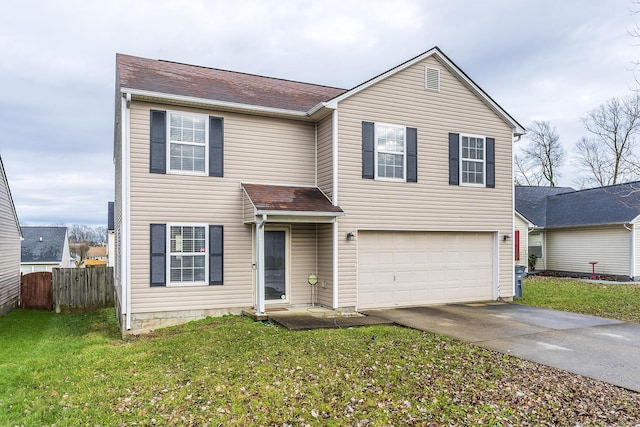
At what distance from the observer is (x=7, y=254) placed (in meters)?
15.0

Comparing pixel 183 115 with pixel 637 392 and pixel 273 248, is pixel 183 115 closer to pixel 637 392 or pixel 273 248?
pixel 273 248

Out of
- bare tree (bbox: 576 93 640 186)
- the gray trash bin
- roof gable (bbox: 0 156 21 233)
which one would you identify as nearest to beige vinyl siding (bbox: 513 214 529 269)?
the gray trash bin

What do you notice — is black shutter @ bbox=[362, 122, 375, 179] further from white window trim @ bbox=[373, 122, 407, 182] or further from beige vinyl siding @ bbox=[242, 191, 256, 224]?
beige vinyl siding @ bbox=[242, 191, 256, 224]

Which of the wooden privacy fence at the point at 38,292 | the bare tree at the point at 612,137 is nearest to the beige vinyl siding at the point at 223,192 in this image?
the wooden privacy fence at the point at 38,292

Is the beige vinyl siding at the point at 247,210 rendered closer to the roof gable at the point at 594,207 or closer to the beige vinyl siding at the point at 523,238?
the roof gable at the point at 594,207

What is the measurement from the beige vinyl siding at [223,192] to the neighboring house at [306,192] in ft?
0.10

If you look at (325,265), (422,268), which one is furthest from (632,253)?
(325,265)

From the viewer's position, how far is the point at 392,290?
11.7 m

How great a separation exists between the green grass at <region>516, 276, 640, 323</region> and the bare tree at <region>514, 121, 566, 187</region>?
75.3 ft

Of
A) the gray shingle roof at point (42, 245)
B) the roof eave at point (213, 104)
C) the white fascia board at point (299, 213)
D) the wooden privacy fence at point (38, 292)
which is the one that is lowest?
the wooden privacy fence at point (38, 292)

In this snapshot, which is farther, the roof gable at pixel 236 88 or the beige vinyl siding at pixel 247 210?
the roof gable at pixel 236 88

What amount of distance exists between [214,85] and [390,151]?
5060 mm

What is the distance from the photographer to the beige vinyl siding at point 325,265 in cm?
Result: 1086

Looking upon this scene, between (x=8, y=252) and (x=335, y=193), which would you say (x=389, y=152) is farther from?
(x=8, y=252)
